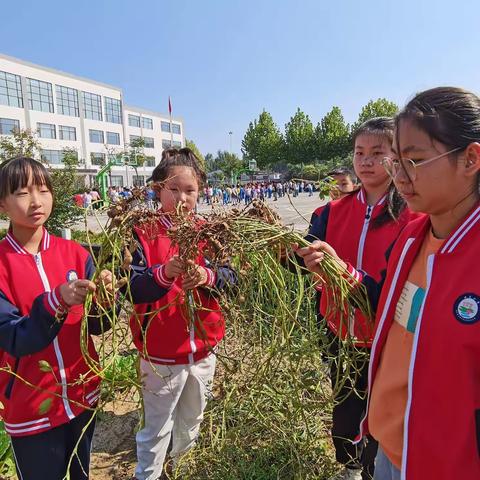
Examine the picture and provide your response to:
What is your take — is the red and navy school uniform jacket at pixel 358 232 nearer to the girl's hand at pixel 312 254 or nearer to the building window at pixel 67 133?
the girl's hand at pixel 312 254

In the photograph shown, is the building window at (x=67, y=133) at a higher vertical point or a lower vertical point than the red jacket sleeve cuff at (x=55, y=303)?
higher

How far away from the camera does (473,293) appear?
929mm

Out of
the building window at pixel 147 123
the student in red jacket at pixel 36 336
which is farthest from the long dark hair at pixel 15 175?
the building window at pixel 147 123

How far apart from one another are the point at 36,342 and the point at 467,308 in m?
1.31

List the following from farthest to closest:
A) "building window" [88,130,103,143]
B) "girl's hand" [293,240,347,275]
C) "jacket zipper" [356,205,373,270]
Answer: "building window" [88,130,103,143]
"jacket zipper" [356,205,373,270]
"girl's hand" [293,240,347,275]

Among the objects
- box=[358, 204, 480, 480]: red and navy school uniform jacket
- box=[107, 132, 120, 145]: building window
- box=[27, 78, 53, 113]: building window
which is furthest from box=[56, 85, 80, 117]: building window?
box=[358, 204, 480, 480]: red and navy school uniform jacket

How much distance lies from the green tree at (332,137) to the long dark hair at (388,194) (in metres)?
42.2

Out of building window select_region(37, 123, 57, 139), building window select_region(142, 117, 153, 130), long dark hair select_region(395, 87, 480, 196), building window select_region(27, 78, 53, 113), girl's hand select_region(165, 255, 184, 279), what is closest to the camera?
long dark hair select_region(395, 87, 480, 196)

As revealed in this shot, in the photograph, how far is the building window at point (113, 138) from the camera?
49144mm

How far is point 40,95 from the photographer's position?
40469 mm

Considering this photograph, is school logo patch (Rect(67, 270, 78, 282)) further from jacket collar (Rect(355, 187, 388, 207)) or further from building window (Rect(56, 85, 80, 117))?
building window (Rect(56, 85, 80, 117))

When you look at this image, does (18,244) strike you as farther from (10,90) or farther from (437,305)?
(10,90)

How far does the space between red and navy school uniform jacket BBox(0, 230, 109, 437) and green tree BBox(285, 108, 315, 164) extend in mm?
44484

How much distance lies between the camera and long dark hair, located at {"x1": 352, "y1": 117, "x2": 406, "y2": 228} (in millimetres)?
1802
